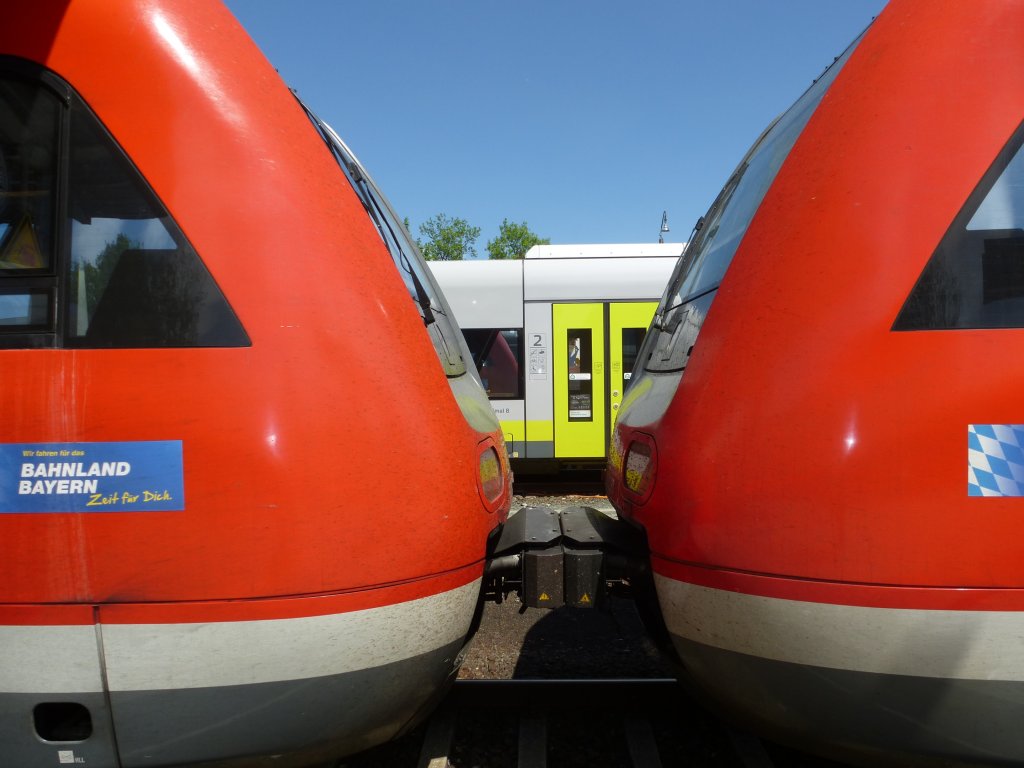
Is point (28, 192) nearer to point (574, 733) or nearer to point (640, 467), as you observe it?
point (640, 467)

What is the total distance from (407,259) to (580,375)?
700cm

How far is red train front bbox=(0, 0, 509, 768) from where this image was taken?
5.64 feet

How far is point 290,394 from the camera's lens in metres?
1.76

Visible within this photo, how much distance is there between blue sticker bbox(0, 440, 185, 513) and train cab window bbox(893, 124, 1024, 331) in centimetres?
195

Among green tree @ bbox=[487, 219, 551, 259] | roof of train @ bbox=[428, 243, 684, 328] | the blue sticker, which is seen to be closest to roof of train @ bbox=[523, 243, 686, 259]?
roof of train @ bbox=[428, 243, 684, 328]

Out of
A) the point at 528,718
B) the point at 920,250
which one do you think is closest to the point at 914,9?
the point at 920,250

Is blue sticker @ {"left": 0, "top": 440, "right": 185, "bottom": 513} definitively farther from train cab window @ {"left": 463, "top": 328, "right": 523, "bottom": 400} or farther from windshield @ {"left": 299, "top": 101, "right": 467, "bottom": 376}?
train cab window @ {"left": 463, "top": 328, "right": 523, "bottom": 400}

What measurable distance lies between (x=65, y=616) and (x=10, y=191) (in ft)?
3.91

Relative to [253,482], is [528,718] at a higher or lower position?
lower

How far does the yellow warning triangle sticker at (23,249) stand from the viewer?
183cm

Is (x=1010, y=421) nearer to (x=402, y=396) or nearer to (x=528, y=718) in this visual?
(x=402, y=396)

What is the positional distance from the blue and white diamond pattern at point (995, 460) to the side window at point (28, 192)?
2.43 meters

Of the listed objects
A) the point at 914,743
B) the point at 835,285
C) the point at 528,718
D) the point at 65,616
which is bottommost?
the point at 528,718

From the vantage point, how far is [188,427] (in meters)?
1.72
